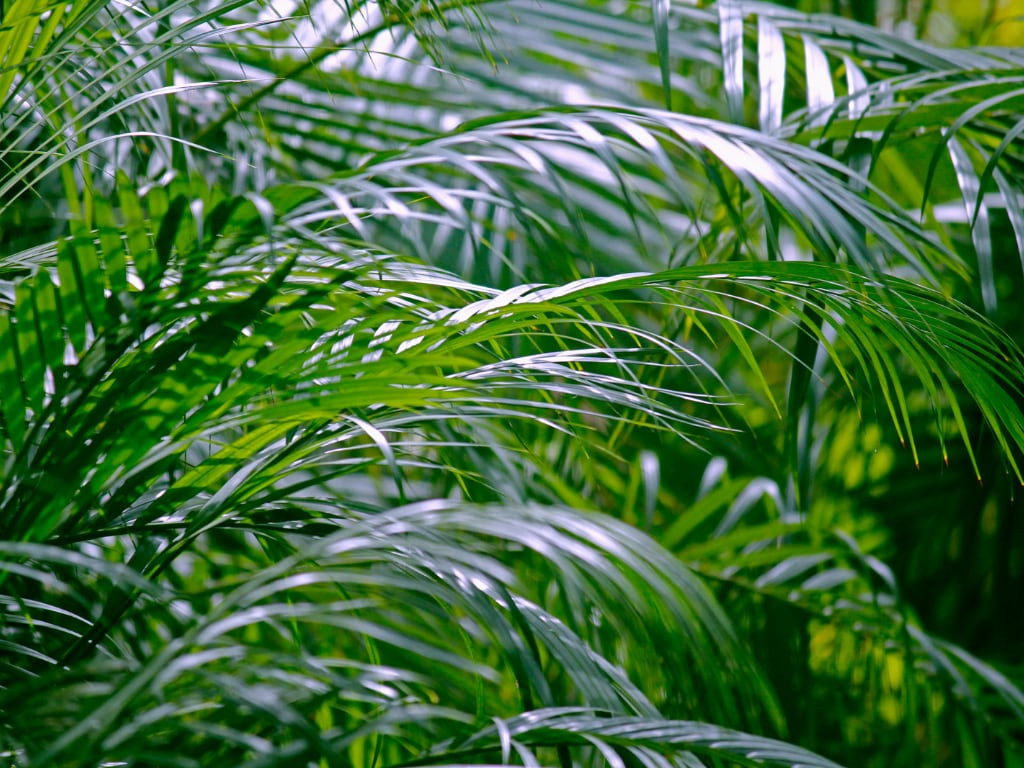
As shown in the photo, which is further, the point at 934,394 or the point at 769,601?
the point at 769,601

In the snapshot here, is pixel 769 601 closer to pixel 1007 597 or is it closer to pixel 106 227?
pixel 1007 597

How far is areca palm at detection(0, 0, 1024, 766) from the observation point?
1.09 ft

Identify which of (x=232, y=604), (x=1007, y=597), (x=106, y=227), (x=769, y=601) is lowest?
(x=1007, y=597)

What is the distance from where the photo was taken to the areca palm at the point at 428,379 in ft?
1.09

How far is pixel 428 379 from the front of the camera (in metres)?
0.34

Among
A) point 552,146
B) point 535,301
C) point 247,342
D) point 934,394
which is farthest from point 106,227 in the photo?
point 552,146

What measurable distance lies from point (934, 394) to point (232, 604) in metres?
0.30

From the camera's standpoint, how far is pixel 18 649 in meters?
0.36

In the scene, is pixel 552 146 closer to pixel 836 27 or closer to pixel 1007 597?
pixel 836 27

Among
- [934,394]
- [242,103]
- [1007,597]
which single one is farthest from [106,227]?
[1007,597]

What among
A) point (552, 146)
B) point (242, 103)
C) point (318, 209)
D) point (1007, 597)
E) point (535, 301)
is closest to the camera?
point (535, 301)

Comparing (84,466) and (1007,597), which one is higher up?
(84,466)

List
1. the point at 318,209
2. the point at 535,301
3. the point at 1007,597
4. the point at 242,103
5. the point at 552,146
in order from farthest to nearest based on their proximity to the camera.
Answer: the point at 1007,597, the point at 552,146, the point at 242,103, the point at 318,209, the point at 535,301

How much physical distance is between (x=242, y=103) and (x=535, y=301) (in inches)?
18.1
